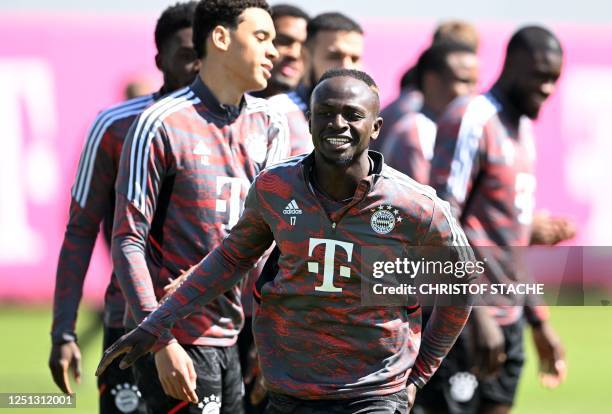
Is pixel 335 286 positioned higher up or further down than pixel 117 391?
higher up

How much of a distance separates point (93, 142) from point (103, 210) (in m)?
0.38

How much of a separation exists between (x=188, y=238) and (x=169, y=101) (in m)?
0.67

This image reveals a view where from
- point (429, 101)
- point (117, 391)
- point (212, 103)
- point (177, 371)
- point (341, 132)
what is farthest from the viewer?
point (429, 101)

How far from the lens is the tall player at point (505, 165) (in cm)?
807

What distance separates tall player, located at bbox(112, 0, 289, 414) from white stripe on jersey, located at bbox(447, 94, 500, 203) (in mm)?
1477

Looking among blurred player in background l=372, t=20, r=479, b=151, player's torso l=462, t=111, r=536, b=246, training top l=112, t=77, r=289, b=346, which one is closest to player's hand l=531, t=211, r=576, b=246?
player's torso l=462, t=111, r=536, b=246

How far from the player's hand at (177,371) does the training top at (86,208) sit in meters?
1.02

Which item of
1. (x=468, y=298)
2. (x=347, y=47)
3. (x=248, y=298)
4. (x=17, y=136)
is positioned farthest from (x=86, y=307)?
(x=468, y=298)

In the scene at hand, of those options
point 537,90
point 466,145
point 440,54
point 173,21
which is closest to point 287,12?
point 173,21

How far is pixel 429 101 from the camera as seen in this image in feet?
36.8

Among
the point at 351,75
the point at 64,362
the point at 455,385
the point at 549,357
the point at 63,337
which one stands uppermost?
the point at 351,75

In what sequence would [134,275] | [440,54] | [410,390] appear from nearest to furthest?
[410,390] → [134,275] → [440,54]

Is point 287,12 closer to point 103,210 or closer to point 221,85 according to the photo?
Answer: point 221,85

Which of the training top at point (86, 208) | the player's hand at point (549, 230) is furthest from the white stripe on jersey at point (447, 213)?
the player's hand at point (549, 230)
